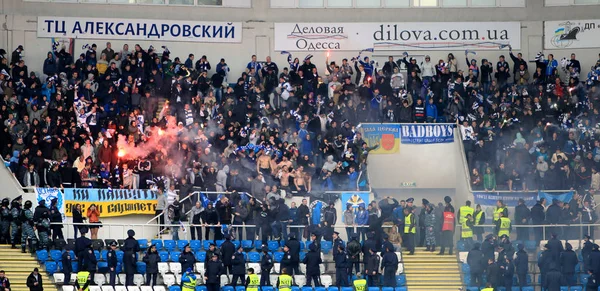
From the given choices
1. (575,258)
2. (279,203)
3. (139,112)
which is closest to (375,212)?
(279,203)

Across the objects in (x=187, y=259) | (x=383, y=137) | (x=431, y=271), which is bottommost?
(x=431, y=271)

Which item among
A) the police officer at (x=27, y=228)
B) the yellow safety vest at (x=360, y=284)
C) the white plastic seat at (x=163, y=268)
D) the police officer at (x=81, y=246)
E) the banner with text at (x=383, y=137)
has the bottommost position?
the yellow safety vest at (x=360, y=284)

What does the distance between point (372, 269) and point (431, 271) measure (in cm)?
236

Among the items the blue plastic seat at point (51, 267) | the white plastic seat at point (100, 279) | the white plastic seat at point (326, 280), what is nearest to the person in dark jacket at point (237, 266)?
the white plastic seat at point (326, 280)

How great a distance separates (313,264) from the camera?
1560 inches

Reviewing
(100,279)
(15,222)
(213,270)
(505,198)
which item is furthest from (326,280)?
(15,222)

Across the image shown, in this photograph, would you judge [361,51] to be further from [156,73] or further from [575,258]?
[575,258]

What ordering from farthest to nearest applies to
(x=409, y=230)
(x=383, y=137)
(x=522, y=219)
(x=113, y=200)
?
1. (x=383, y=137)
2. (x=113, y=200)
3. (x=522, y=219)
4. (x=409, y=230)

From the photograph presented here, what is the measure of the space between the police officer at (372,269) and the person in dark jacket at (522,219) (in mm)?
4761

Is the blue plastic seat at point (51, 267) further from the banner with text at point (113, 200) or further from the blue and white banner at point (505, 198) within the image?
the blue and white banner at point (505, 198)

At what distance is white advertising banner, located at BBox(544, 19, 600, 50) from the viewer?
5038cm

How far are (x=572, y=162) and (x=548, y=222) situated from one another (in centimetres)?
271

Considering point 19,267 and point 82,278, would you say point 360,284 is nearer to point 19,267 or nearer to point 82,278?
point 82,278

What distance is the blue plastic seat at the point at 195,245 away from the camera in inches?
1622
